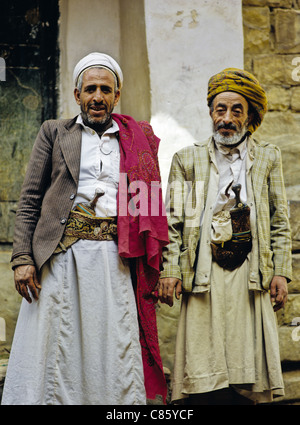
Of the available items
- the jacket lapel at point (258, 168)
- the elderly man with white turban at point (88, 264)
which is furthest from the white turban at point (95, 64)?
the jacket lapel at point (258, 168)

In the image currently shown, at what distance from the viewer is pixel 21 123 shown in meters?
4.62

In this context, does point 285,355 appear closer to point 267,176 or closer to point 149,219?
point 267,176

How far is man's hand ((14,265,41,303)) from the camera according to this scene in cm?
314

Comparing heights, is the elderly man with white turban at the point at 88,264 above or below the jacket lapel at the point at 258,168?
below

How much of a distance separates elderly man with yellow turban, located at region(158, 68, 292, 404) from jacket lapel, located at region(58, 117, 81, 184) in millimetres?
611

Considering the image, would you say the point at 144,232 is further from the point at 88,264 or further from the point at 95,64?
the point at 95,64

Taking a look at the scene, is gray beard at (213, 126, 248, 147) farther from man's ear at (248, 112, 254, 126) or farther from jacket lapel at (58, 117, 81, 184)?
jacket lapel at (58, 117, 81, 184)

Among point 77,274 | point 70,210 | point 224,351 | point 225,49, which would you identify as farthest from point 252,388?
point 225,49

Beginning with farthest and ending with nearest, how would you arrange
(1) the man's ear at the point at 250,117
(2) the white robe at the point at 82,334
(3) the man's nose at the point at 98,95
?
(1) the man's ear at the point at 250,117 < (3) the man's nose at the point at 98,95 < (2) the white robe at the point at 82,334

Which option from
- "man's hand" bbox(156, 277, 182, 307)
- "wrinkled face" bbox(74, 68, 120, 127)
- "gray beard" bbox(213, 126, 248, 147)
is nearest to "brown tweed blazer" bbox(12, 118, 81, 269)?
"wrinkled face" bbox(74, 68, 120, 127)

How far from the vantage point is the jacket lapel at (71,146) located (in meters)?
3.24

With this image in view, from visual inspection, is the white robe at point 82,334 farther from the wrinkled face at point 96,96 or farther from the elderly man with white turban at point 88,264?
the wrinkled face at point 96,96

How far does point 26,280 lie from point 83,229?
0.38m

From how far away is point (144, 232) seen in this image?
129 inches
